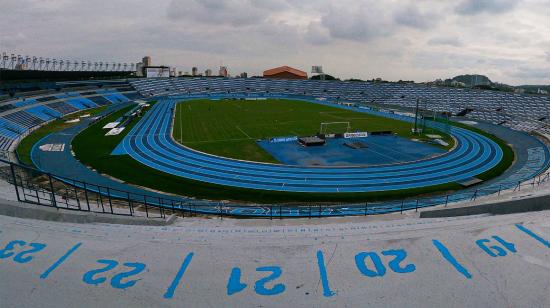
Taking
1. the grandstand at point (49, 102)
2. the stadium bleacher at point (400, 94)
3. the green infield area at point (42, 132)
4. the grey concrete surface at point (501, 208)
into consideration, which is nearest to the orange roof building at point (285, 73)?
the stadium bleacher at point (400, 94)

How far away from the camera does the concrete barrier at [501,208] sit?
11.2 metres

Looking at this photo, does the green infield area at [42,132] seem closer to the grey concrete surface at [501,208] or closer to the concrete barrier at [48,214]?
the concrete barrier at [48,214]

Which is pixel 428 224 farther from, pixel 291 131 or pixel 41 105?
pixel 41 105

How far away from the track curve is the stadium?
8.3 inches

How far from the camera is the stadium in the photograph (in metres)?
6.95

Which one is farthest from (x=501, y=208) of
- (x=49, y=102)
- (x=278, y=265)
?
(x=49, y=102)

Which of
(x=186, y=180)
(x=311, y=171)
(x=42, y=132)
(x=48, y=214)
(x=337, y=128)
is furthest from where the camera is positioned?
(x=337, y=128)

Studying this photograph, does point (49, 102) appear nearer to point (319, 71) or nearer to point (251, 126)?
point (251, 126)

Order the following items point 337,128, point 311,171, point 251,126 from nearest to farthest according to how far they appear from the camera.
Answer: point 311,171 → point 251,126 → point 337,128

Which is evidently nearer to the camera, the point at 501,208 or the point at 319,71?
the point at 501,208

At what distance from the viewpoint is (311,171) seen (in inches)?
1046

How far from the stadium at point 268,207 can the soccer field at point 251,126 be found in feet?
1.30

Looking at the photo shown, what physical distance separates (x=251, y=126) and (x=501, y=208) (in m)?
37.3

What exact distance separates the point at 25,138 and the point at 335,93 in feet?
266
